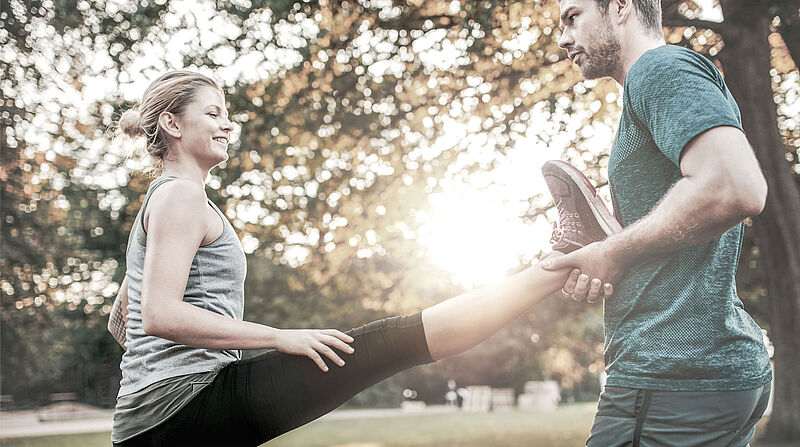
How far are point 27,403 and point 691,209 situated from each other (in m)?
32.2

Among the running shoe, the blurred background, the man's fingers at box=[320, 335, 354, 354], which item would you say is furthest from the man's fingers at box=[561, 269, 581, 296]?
the blurred background

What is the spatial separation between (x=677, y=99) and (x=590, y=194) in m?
0.59

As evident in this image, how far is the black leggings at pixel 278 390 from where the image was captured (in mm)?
2287

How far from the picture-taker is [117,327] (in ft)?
10.4

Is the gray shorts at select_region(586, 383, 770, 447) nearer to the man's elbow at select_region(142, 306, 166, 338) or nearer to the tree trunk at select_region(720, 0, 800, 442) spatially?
the man's elbow at select_region(142, 306, 166, 338)

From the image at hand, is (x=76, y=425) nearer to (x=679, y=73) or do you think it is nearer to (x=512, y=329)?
(x=512, y=329)

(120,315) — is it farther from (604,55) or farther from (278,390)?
(604,55)

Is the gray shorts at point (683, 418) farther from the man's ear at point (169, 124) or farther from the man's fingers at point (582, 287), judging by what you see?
the man's ear at point (169, 124)

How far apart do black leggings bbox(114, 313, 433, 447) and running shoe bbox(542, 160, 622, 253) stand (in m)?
0.59

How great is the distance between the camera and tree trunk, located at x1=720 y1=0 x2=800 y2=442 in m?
8.58

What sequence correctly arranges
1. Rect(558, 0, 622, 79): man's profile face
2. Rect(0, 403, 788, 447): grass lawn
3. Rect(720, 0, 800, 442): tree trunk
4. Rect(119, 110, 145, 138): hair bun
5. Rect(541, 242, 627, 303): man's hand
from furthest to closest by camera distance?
Rect(0, 403, 788, 447): grass lawn, Rect(720, 0, 800, 442): tree trunk, Rect(119, 110, 145, 138): hair bun, Rect(558, 0, 622, 79): man's profile face, Rect(541, 242, 627, 303): man's hand

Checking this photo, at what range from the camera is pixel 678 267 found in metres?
2.07

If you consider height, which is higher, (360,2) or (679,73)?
(360,2)

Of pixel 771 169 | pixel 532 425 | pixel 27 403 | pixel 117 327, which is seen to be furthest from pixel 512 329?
pixel 117 327
